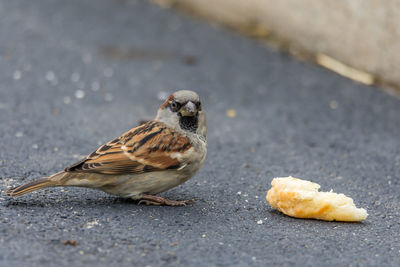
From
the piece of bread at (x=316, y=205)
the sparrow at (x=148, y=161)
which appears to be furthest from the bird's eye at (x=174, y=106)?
the piece of bread at (x=316, y=205)

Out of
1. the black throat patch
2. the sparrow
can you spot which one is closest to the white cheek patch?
the sparrow

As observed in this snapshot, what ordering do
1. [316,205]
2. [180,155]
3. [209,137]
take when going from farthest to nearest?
[209,137] → [180,155] → [316,205]

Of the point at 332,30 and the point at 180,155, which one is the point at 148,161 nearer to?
the point at 180,155

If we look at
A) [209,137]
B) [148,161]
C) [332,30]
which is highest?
[332,30]

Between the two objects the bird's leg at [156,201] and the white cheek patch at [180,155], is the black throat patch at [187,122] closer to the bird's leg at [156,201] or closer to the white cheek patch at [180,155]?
the white cheek patch at [180,155]

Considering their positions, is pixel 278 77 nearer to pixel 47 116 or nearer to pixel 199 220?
pixel 47 116

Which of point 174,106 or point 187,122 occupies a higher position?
point 174,106

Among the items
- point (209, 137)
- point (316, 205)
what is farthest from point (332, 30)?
point (316, 205)

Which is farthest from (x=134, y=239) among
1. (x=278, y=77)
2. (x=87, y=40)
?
(x=87, y=40)

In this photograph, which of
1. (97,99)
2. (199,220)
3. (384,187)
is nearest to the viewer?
(199,220)
